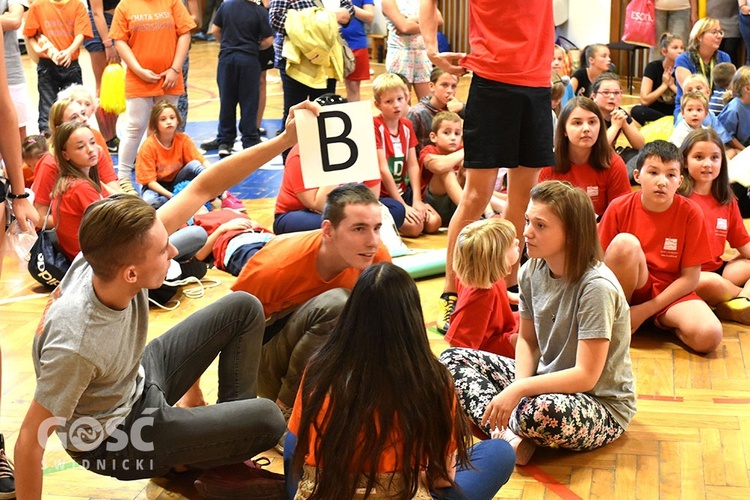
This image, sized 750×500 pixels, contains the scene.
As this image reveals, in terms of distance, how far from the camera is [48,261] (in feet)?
15.2

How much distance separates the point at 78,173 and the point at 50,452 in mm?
1841

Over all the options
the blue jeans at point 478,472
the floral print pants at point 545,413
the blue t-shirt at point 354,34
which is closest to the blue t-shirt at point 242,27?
the blue t-shirt at point 354,34

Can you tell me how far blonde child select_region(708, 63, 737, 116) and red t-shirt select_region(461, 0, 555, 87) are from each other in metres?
3.46

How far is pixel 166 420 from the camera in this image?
2617mm

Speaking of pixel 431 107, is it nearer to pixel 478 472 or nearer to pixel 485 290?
pixel 485 290

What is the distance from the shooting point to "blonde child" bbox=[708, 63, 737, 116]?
695cm

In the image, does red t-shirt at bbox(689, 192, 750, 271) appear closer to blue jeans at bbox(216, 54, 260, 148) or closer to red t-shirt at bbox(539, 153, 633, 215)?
red t-shirt at bbox(539, 153, 633, 215)

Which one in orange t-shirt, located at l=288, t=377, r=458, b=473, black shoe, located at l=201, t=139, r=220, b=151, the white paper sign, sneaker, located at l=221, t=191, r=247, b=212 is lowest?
sneaker, located at l=221, t=191, r=247, b=212

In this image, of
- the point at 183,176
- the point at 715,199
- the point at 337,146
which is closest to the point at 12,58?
the point at 183,176

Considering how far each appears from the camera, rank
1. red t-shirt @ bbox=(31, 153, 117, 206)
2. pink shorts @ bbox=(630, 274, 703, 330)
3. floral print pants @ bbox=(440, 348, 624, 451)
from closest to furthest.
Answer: floral print pants @ bbox=(440, 348, 624, 451)
pink shorts @ bbox=(630, 274, 703, 330)
red t-shirt @ bbox=(31, 153, 117, 206)

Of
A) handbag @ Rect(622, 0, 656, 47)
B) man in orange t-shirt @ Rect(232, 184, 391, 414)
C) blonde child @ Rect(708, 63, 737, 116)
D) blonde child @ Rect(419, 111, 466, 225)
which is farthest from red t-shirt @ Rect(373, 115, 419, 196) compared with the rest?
handbag @ Rect(622, 0, 656, 47)

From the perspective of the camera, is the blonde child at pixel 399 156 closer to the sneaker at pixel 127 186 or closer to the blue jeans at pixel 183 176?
the blue jeans at pixel 183 176

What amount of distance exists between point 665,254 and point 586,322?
1.19 m

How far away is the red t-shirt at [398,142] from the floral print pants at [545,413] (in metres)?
2.41
